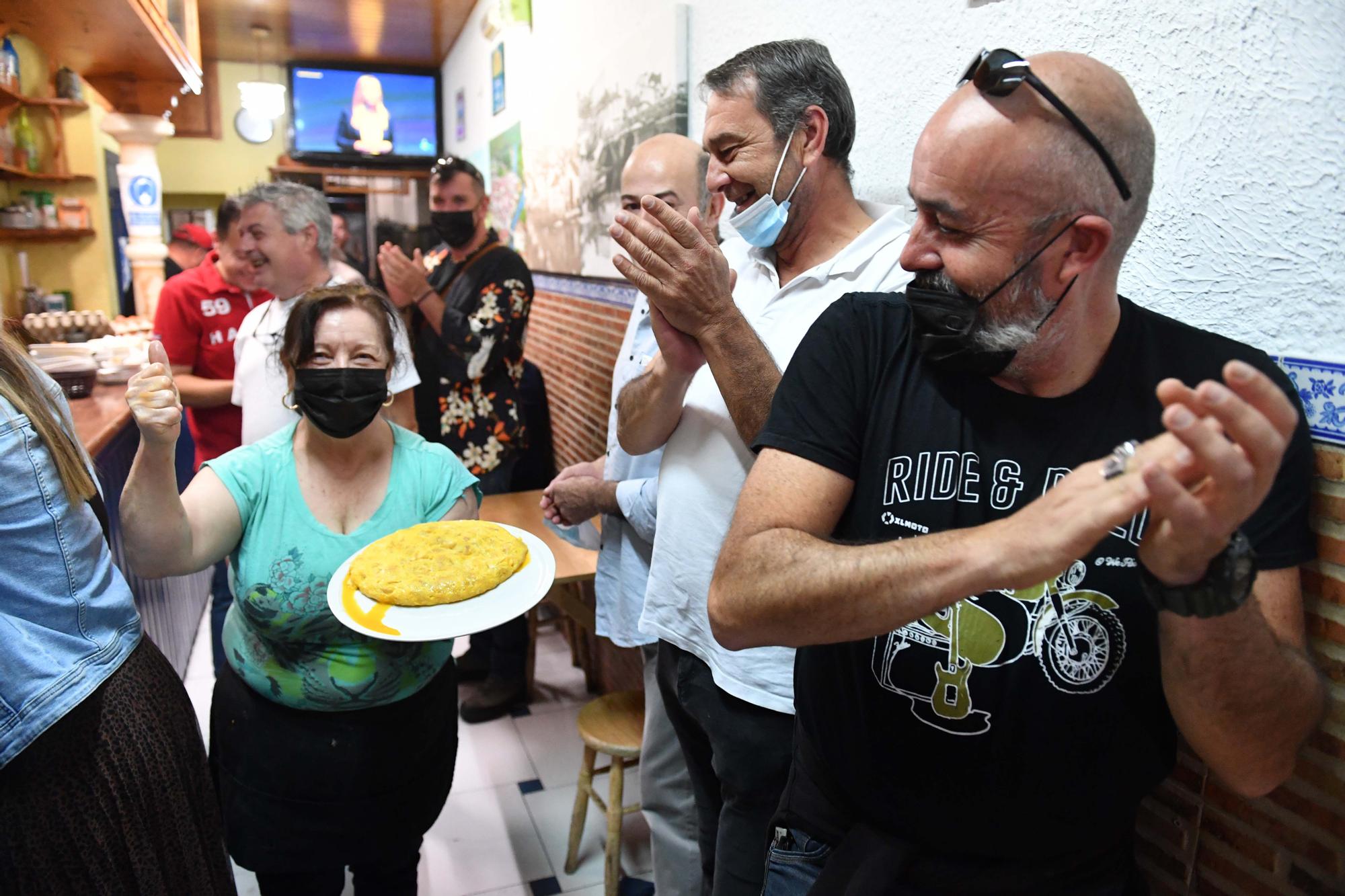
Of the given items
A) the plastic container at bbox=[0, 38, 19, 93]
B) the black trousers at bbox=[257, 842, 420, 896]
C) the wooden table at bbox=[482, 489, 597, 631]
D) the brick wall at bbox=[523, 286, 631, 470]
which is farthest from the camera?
the plastic container at bbox=[0, 38, 19, 93]

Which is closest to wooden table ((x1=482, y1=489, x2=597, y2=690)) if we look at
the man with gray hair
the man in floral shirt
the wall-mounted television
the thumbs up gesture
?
the man in floral shirt

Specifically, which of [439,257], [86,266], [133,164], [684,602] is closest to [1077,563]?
[684,602]

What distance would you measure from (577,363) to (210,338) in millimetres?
1596

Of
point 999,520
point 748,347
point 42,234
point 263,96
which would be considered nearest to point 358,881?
point 748,347

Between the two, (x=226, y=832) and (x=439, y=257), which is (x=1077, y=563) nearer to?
(x=226, y=832)

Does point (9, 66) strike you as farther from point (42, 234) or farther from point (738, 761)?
point (738, 761)

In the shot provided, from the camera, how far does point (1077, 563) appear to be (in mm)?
1018

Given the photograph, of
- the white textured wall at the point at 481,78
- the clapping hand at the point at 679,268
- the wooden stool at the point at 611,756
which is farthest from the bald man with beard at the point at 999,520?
the white textured wall at the point at 481,78

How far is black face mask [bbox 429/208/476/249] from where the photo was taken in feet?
11.2

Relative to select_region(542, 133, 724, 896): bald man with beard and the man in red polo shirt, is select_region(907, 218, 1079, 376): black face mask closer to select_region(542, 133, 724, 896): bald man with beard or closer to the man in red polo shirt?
select_region(542, 133, 724, 896): bald man with beard

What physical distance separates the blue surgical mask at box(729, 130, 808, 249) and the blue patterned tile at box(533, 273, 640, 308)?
4.66ft

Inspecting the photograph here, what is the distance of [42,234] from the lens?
671 cm

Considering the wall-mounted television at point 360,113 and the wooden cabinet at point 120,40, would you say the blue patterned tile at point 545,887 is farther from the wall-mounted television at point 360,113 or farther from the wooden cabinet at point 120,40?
the wall-mounted television at point 360,113

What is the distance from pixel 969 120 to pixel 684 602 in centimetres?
99
